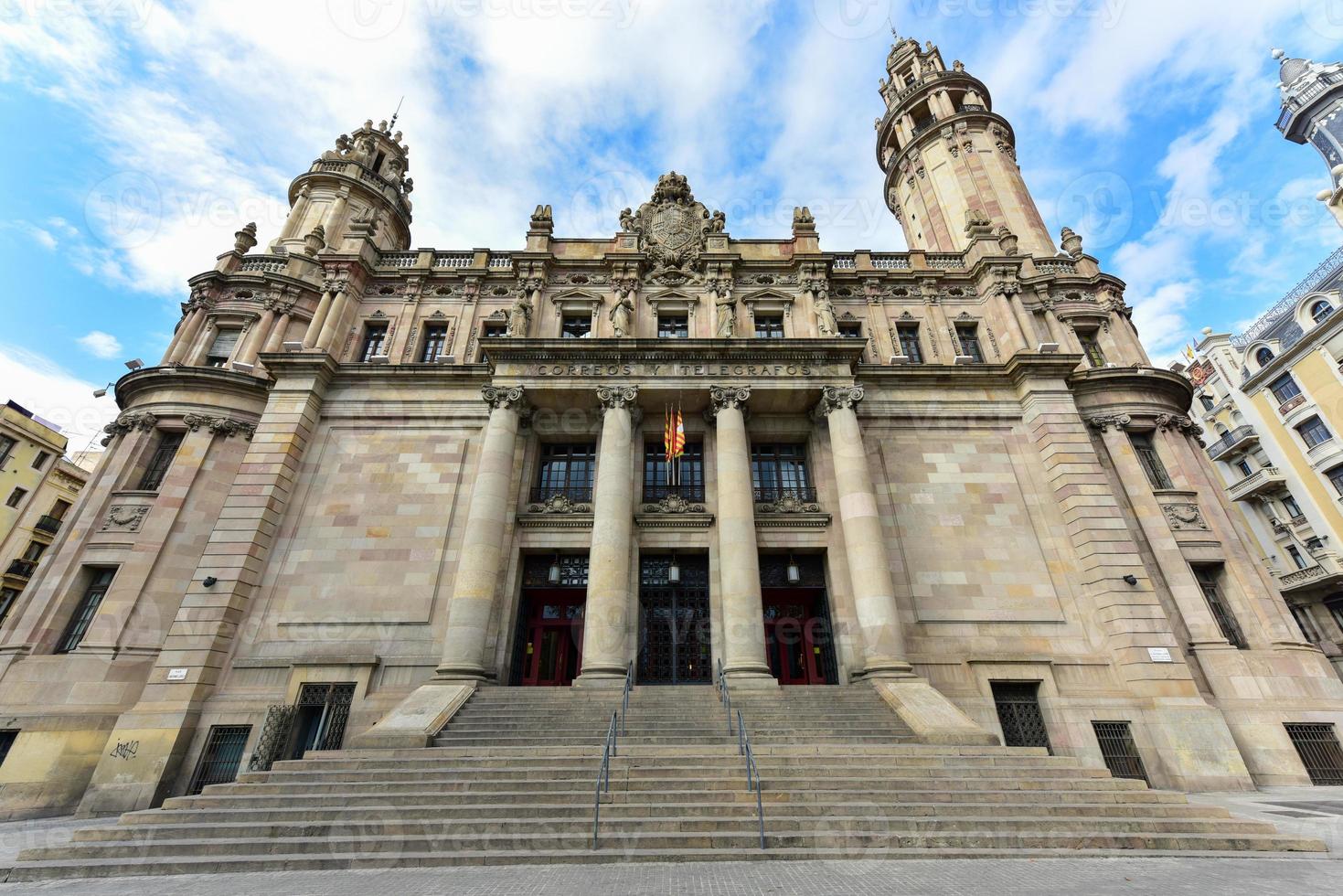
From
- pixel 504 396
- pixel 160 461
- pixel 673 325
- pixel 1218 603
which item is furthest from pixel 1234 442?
pixel 160 461

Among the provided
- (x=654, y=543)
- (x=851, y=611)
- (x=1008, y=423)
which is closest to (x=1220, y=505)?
(x=1008, y=423)

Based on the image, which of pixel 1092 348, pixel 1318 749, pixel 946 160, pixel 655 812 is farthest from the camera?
pixel 946 160

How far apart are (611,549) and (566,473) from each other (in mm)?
4882

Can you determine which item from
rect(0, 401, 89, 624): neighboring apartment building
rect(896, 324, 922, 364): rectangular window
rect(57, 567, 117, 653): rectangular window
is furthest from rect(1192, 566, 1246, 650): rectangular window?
rect(0, 401, 89, 624): neighboring apartment building

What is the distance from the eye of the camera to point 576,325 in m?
23.6

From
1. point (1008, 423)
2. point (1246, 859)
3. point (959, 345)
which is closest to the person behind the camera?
point (1246, 859)

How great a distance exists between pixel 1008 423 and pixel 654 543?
13.8 meters

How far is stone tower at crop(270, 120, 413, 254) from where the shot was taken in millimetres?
27109

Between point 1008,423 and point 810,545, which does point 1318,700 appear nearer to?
point 1008,423

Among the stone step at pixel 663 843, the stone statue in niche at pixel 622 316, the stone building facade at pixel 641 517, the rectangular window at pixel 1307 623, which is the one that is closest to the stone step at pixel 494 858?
the stone step at pixel 663 843

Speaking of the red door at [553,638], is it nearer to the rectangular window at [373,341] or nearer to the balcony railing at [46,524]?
the rectangular window at [373,341]

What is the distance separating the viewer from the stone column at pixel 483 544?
15648mm

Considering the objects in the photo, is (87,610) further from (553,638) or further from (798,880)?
(798,880)

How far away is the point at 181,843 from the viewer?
843cm
